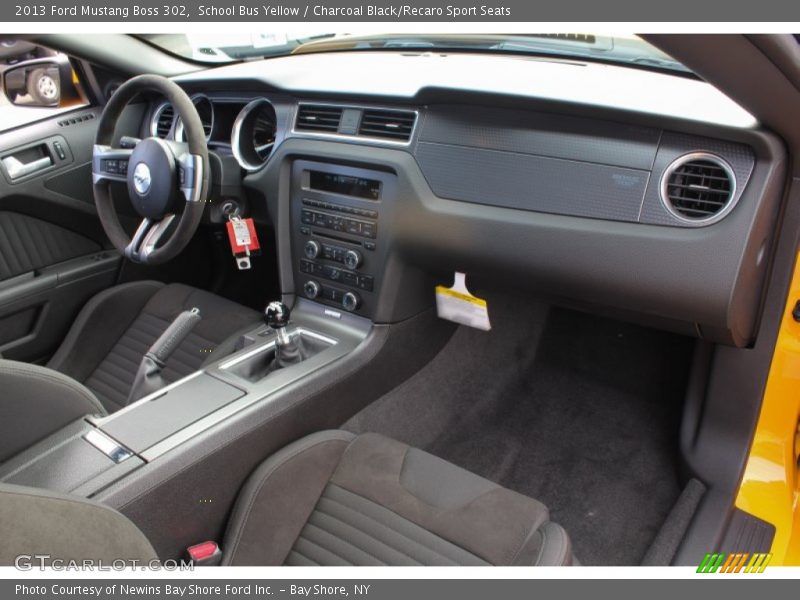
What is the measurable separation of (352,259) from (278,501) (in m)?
0.66

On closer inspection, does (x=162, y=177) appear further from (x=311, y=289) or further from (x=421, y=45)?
(x=421, y=45)

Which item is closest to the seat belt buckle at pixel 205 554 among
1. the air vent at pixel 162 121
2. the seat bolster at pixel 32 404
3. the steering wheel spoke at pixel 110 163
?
the seat bolster at pixel 32 404

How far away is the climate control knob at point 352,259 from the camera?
1.66 meters

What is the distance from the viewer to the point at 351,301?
5.59 feet

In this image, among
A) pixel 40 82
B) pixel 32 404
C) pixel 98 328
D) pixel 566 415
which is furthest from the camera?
pixel 40 82

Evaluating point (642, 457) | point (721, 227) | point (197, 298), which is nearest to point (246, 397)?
point (197, 298)

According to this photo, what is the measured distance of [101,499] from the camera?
1.04 metres

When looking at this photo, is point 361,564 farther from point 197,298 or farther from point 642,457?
point 197,298

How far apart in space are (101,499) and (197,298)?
117 cm

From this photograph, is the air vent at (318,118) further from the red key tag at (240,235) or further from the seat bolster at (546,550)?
the seat bolster at (546,550)

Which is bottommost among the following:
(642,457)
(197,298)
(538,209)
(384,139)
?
(642,457)

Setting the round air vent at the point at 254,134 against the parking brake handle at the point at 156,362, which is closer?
the parking brake handle at the point at 156,362

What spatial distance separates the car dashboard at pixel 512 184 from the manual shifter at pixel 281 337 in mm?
206

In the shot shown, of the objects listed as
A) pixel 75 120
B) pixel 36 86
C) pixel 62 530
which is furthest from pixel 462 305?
pixel 36 86
